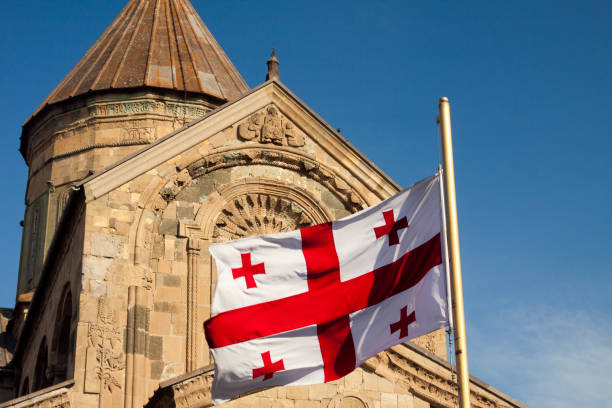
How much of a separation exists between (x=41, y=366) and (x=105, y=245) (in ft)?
17.5

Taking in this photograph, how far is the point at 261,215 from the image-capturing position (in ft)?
83.2

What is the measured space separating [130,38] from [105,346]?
50.9 feet

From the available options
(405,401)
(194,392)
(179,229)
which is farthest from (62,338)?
(405,401)

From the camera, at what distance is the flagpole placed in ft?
48.8

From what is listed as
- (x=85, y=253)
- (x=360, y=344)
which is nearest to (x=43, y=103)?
(x=85, y=253)

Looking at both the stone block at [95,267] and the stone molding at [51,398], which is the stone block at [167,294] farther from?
the stone molding at [51,398]

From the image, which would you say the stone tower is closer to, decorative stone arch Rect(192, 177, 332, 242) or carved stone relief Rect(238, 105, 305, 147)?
carved stone relief Rect(238, 105, 305, 147)

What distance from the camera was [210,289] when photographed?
944 inches

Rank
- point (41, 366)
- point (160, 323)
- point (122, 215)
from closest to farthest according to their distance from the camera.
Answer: point (160, 323) < point (122, 215) < point (41, 366)

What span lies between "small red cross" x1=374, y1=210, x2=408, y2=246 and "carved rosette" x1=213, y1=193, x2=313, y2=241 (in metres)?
8.15

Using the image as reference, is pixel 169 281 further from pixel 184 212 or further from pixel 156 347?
pixel 184 212

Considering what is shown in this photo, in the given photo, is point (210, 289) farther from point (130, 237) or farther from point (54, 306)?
point (54, 306)

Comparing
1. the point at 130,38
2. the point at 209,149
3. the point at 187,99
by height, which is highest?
the point at 130,38

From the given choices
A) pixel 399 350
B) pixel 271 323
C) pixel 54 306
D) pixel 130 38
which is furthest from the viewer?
pixel 130 38
